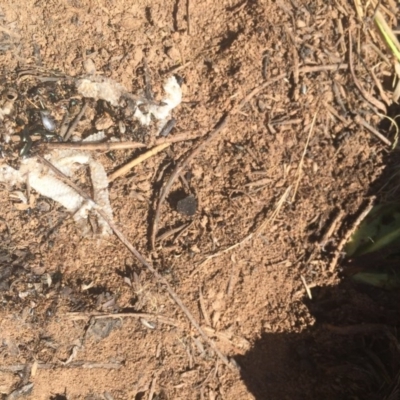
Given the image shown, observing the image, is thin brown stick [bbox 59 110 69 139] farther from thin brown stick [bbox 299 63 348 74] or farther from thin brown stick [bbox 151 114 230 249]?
thin brown stick [bbox 299 63 348 74]

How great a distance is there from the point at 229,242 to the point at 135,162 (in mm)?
636

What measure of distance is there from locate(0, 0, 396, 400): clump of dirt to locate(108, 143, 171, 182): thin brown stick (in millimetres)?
36

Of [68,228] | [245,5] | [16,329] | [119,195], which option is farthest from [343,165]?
[16,329]

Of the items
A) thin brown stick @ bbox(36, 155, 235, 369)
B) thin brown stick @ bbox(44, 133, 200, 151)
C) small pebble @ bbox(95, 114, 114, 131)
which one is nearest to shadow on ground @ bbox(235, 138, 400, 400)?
thin brown stick @ bbox(36, 155, 235, 369)

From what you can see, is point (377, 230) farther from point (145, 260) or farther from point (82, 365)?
point (82, 365)

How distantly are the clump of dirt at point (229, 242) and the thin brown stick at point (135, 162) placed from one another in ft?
0.12

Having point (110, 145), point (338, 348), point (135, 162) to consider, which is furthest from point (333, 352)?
point (110, 145)

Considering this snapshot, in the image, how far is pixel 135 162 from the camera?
2.50 metres

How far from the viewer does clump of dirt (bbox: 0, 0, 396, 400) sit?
2402mm

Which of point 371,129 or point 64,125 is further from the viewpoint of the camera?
point 64,125

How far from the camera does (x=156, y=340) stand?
2406 millimetres

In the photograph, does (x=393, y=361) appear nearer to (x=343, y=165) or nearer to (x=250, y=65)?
(x=343, y=165)

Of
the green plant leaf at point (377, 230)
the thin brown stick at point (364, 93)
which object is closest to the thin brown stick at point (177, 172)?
the thin brown stick at point (364, 93)

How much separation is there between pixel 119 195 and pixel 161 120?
17.6 inches
